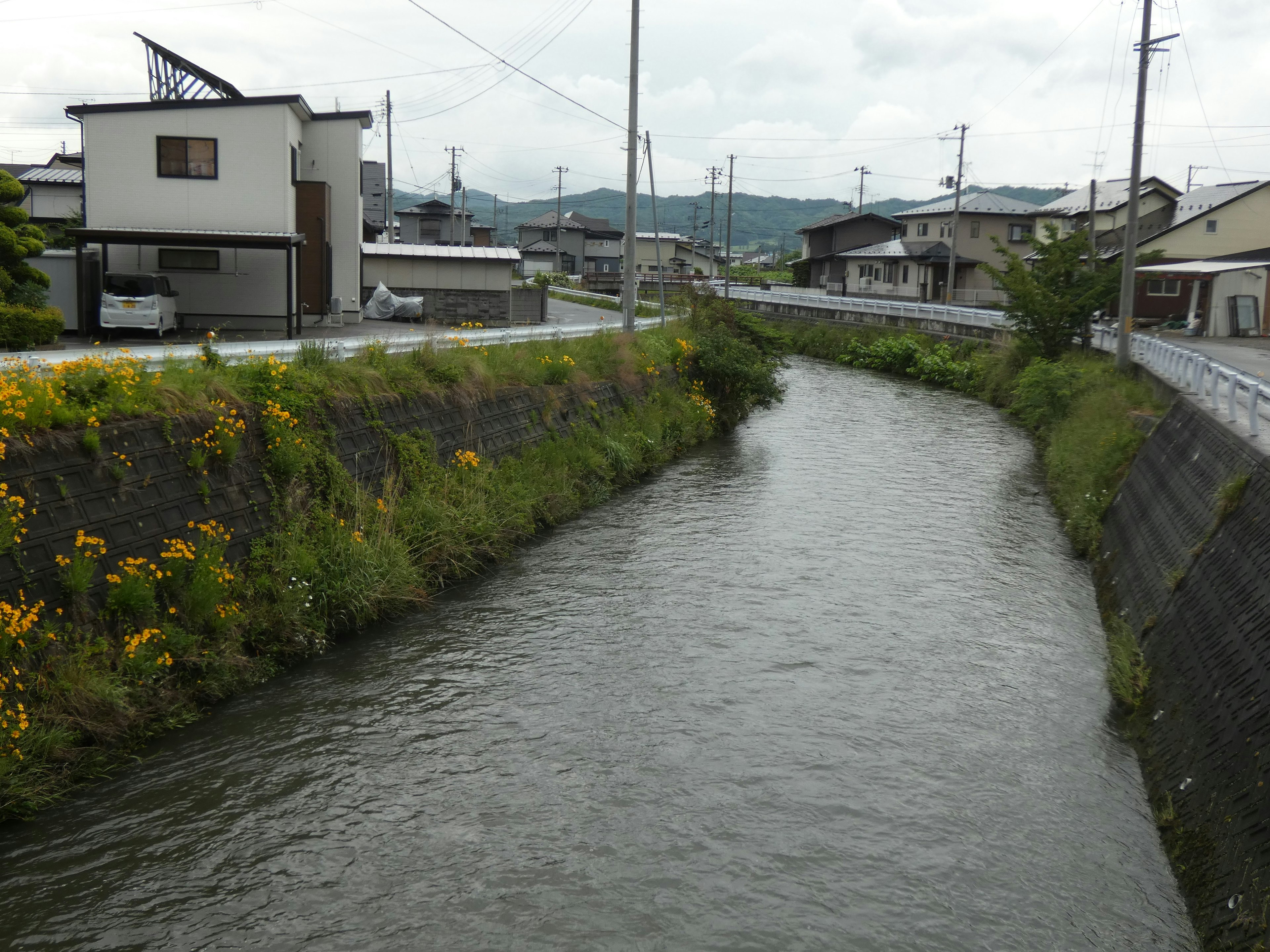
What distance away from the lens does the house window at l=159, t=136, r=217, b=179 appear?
27.2 metres

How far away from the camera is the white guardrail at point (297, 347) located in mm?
12172

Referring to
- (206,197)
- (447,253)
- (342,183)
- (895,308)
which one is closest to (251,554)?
(206,197)

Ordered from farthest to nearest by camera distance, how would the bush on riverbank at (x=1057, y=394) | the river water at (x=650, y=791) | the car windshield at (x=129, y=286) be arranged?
the car windshield at (x=129, y=286) < the bush on riverbank at (x=1057, y=394) < the river water at (x=650, y=791)

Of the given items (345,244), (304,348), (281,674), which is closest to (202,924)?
(281,674)

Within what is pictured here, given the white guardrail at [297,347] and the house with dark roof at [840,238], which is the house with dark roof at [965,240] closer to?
the house with dark roof at [840,238]

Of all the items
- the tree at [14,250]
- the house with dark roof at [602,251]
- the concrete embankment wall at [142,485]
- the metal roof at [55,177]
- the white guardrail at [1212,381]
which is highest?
the house with dark roof at [602,251]

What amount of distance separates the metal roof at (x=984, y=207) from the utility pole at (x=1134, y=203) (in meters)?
43.8

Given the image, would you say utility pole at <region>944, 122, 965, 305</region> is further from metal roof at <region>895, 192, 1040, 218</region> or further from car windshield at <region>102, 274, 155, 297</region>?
car windshield at <region>102, 274, 155, 297</region>

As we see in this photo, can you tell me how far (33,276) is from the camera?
2231 cm

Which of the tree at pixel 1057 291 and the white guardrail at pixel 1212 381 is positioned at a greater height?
the tree at pixel 1057 291

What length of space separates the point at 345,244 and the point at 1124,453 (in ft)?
77.9

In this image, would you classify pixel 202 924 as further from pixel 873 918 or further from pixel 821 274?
pixel 821 274

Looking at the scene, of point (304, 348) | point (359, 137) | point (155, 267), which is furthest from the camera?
point (359, 137)

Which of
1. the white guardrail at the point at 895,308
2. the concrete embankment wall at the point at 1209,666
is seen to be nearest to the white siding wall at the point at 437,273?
the white guardrail at the point at 895,308
